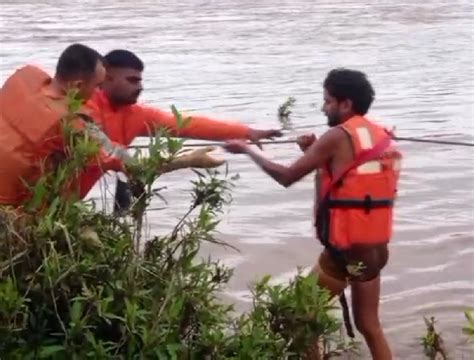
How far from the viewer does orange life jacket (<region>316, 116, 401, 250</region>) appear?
606 centimetres

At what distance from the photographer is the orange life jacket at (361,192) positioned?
6.06 metres

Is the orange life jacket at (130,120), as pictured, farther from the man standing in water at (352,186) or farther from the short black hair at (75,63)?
the short black hair at (75,63)

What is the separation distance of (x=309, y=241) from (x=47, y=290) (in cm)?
576

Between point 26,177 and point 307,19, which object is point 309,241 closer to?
point 26,177

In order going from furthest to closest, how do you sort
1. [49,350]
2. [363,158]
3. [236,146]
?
[236,146] → [363,158] → [49,350]

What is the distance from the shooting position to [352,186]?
6.06 meters

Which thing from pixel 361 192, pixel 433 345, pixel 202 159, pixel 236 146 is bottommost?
pixel 433 345

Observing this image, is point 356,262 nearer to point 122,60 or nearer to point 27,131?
point 122,60

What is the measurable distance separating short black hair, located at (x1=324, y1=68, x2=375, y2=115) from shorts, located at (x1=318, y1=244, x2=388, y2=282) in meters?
0.73

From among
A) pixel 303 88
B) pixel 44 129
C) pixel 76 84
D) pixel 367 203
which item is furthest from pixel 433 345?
pixel 303 88

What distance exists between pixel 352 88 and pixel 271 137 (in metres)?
0.86

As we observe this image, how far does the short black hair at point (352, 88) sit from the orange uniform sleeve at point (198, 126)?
0.78m

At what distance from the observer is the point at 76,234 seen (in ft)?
15.4

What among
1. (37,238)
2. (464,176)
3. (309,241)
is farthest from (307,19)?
(37,238)
